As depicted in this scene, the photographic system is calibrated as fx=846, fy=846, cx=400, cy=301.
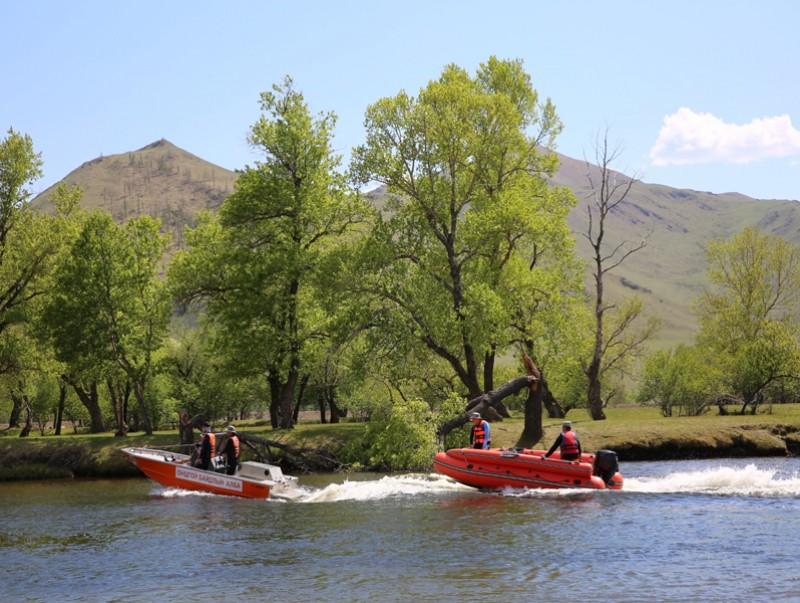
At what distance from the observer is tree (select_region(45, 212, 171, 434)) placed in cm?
5000

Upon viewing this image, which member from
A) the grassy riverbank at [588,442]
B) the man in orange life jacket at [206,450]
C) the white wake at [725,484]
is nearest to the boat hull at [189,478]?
the man in orange life jacket at [206,450]

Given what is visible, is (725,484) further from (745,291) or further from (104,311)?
(745,291)

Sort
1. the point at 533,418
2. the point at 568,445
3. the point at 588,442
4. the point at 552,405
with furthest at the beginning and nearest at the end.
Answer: the point at 552,405 < the point at 588,442 < the point at 533,418 < the point at 568,445

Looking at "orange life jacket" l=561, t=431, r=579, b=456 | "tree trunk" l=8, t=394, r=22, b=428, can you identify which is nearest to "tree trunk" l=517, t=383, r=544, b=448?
"orange life jacket" l=561, t=431, r=579, b=456

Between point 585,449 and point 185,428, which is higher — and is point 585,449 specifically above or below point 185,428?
below

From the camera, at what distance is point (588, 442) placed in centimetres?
4188

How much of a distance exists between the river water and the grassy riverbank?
9.12 meters

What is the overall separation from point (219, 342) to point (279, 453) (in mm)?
8621

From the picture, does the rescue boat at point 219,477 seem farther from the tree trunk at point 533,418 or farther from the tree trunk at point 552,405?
the tree trunk at point 552,405

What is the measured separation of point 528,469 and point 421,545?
10337mm

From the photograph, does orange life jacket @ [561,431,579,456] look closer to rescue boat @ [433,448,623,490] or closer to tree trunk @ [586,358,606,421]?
rescue boat @ [433,448,623,490]

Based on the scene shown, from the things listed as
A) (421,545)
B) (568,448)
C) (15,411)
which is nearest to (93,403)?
(15,411)

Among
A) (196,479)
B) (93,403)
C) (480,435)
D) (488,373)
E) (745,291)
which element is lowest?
(196,479)

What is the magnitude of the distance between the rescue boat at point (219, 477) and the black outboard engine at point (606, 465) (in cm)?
1114
